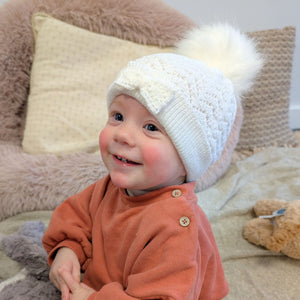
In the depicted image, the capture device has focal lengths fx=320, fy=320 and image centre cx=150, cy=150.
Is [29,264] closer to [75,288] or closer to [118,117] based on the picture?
[75,288]

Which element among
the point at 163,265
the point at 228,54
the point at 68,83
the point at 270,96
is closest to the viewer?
the point at 163,265

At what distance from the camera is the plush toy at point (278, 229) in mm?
887

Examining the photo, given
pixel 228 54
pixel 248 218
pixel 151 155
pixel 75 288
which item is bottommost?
pixel 248 218

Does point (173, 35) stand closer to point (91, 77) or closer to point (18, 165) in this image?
point (91, 77)

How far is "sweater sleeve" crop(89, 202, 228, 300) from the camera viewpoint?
0.51 meters

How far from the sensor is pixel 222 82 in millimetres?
679

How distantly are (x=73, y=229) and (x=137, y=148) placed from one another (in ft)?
0.91

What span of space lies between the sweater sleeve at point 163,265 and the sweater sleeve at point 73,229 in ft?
0.48

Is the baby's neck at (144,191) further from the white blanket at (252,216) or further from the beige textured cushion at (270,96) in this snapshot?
the beige textured cushion at (270,96)

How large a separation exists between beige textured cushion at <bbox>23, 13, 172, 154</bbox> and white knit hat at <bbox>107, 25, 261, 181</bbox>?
0.63m

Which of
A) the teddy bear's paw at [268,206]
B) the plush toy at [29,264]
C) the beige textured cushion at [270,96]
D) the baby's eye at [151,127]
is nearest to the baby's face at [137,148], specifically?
the baby's eye at [151,127]

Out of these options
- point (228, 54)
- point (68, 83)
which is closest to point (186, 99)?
point (228, 54)

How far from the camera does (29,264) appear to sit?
0.78 metres

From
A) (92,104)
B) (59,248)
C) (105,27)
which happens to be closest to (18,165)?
(92,104)
